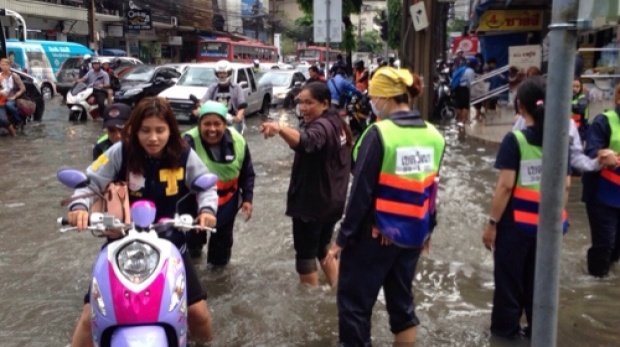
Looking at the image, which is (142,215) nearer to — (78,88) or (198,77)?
(78,88)

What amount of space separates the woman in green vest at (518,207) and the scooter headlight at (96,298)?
244 centimetres

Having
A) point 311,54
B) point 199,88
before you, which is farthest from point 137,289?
point 311,54

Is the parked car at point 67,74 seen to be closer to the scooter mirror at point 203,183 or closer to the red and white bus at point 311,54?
the scooter mirror at point 203,183

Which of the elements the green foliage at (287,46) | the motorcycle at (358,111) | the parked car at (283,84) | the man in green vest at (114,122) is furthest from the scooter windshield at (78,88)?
the green foliage at (287,46)

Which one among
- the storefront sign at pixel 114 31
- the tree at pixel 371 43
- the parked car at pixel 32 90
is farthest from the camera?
the tree at pixel 371 43

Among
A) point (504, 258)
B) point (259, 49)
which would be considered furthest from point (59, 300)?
point (259, 49)

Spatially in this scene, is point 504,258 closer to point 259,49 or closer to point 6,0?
point 6,0

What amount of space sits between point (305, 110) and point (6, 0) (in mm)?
33094

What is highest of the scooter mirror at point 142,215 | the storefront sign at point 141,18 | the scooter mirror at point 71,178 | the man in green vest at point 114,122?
the storefront sign at point 141,18

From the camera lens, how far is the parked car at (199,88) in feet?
61.4

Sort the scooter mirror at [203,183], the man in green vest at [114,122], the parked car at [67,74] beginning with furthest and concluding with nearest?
the parked car at [67,74] < the man in green vest at [114,122] < the scooter mirror at [203,183]

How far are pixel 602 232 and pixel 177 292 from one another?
3723 millimetres

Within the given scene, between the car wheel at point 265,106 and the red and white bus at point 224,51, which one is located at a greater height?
the red and white bus at point 224,51

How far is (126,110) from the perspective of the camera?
492 centimetres
